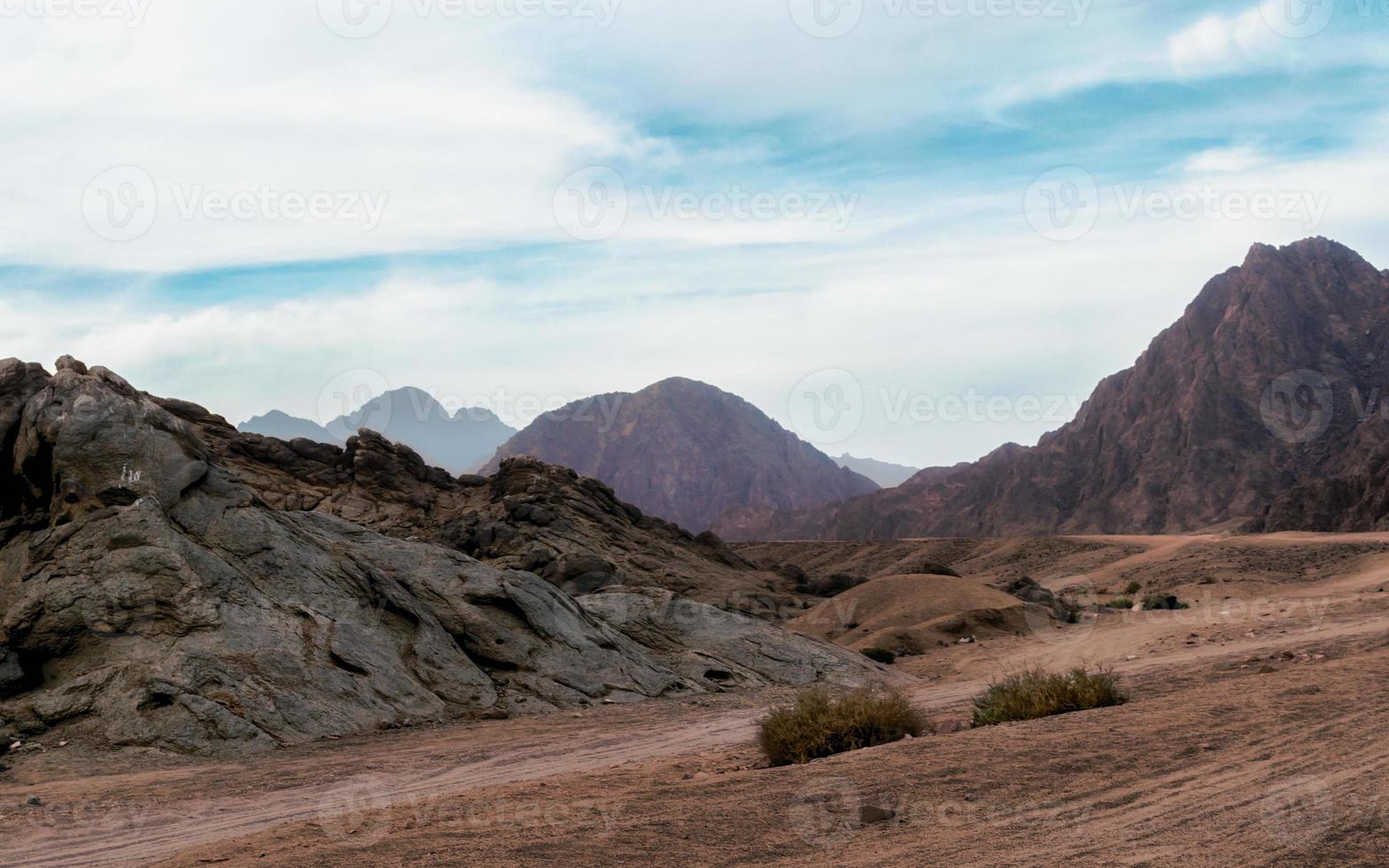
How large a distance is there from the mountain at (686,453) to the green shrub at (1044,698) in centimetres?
13080

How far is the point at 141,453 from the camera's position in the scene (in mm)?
17609

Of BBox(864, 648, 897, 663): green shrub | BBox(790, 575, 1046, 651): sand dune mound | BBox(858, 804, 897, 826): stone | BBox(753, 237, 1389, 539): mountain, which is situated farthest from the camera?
BBox(753, 237, 1389, 539): mountain

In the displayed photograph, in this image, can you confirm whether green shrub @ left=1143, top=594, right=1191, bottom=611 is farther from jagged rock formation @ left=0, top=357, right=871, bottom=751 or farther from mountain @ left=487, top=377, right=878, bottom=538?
mountain @ left=487, top=377, right=878, bottom=538

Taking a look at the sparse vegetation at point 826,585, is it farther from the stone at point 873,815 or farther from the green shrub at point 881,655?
the stone at point 873,815

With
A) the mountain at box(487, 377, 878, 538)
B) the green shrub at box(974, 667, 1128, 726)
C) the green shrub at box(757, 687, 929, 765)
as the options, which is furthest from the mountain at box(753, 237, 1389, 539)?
the green shrub at box(757, 687, 929, 765)

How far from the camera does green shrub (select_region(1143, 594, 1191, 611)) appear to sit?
114 feet

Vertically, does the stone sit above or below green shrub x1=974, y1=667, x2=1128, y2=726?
above

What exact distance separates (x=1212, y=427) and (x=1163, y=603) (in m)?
71.5

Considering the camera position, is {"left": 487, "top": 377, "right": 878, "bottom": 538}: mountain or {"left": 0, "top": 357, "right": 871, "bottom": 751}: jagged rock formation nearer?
{"left": 0, "top": 357, "right": 871, "bottom": 751}: jagged rock formation

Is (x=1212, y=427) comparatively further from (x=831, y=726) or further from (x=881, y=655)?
(x=831, y=726)

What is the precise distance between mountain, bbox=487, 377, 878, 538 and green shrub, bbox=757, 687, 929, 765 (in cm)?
13190

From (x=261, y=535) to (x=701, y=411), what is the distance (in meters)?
151

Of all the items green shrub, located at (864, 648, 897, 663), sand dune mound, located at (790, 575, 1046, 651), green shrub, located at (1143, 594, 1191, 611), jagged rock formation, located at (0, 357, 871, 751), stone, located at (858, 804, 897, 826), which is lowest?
green shrub, located at (1143, 594, 1191, 611)

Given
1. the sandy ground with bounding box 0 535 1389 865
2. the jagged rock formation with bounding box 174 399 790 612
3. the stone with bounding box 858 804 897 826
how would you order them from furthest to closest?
the jagged rock formation with bounding box 174 399 790 612 < the stone with bounding box 858 804 897 826 < the sandy ground with bounding box 0 535 1389 865
